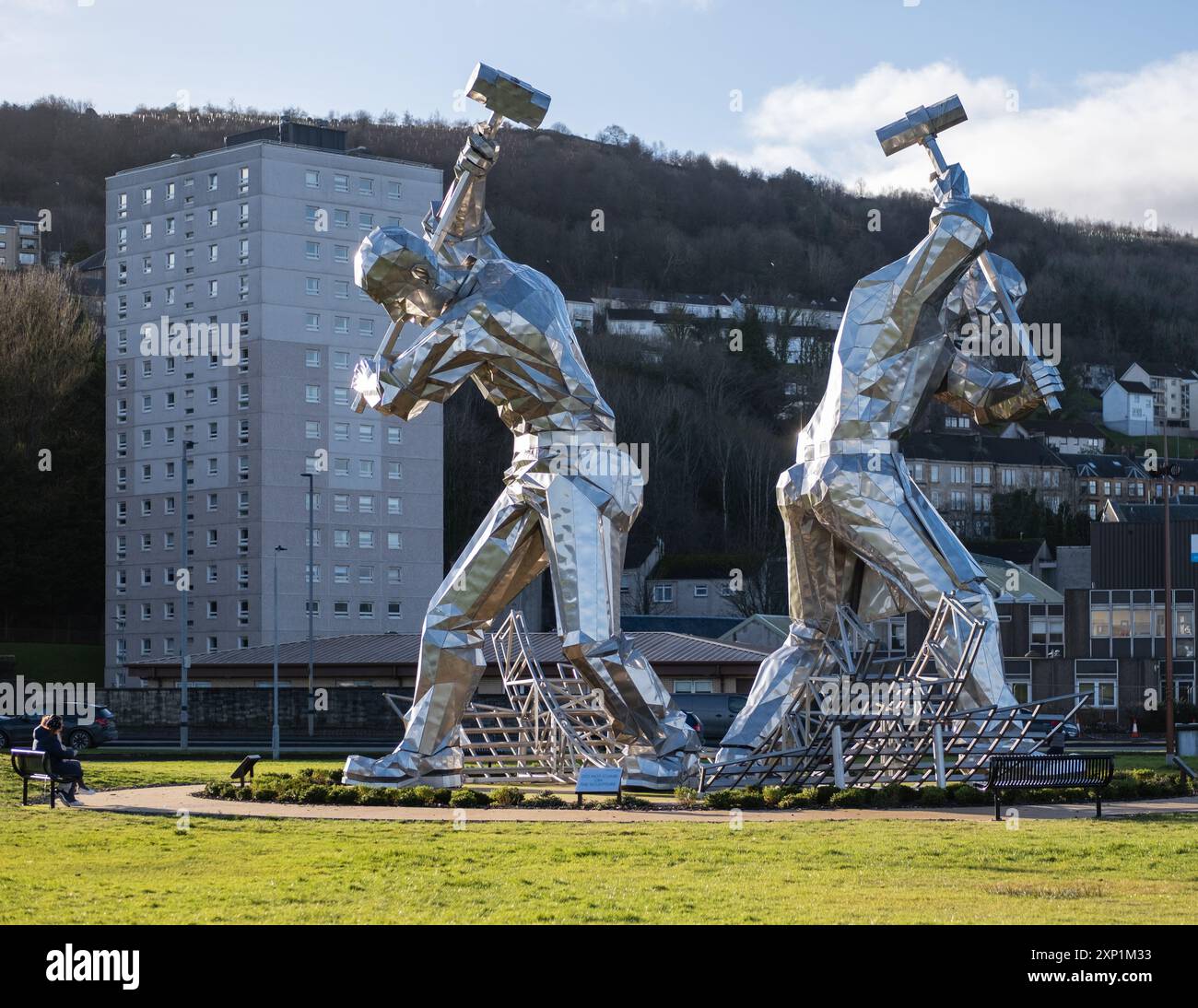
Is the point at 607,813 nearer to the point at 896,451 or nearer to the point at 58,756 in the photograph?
the point at 896,451

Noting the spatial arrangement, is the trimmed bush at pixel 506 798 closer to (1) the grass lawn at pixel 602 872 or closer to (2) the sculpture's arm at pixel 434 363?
(1) the grass lawn at pixel 602 872

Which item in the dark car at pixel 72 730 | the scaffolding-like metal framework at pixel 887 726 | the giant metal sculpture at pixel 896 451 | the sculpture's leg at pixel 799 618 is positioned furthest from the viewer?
the dark car at pixel 72 730

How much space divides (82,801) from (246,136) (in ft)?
222

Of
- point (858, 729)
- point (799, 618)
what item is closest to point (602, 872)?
point (858, 729)

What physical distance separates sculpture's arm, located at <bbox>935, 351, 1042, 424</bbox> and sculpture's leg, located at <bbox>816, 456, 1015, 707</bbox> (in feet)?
6.22

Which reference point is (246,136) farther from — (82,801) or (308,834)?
(308,834)

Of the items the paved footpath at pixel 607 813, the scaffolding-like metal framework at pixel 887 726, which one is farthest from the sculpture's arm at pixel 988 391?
the paved footpath at pixel 607 813

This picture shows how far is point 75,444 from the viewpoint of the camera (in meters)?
87.5

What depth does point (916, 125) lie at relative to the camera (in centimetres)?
2520

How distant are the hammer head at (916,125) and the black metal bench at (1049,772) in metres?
8.34

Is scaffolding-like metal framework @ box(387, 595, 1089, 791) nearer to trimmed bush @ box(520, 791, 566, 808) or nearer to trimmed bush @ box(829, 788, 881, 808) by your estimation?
trimmed bush @ box(829, 788, 881, 808)

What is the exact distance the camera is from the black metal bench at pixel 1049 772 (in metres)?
22.4

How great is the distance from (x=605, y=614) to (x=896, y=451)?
465 centimetres

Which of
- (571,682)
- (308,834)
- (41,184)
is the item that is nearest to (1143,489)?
(41,184)
